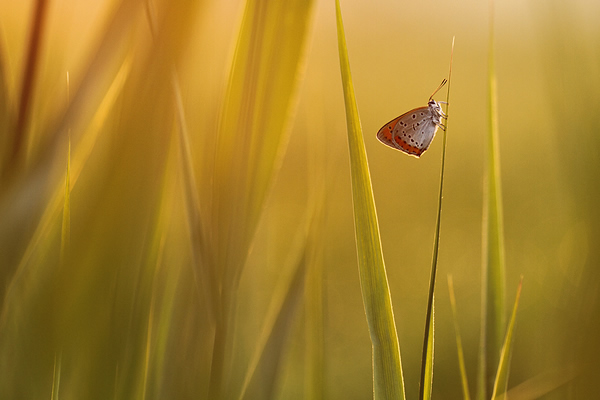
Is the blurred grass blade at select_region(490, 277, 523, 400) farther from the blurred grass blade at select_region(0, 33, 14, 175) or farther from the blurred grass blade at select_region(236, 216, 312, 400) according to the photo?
the blurred grass blade at select_region(0, 33, 14, 175)

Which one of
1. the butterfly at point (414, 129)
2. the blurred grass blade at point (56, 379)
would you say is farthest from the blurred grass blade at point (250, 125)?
the butterfly at point (414, 129)

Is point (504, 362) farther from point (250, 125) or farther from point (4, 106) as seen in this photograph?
point (4, 106)

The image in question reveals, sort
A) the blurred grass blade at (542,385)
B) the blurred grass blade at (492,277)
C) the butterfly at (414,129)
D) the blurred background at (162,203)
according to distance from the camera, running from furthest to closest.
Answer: the butterfly at (414,129) → the blurred grass blade at (542,385) → the blurred grass blade at (492,277) → the blurred background at (162,203)

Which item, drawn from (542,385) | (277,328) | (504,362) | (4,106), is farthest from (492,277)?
(4,106)

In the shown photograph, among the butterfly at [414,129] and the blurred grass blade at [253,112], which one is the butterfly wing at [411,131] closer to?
the butterfly at [414,129]

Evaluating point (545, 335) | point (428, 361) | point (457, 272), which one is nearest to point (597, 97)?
point (545, 335)

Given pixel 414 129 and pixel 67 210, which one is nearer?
pixel 67 210

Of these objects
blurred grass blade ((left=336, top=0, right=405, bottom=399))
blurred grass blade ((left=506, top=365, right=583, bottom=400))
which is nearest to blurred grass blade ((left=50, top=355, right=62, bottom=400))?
blurred grass blade ((left=336, top=0, right=405, bottom=399))
